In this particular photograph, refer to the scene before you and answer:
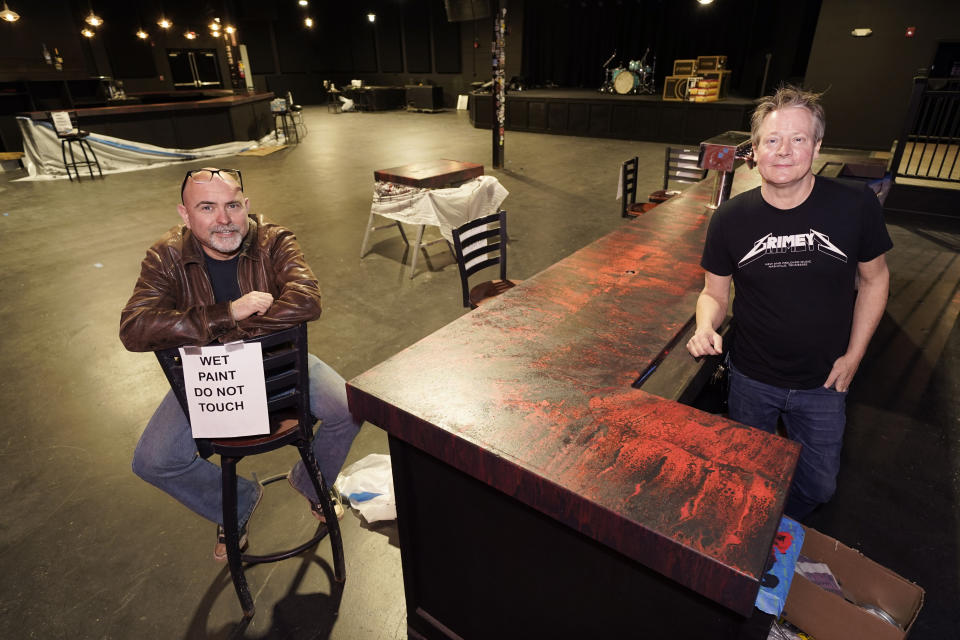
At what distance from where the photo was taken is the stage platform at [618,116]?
10398mm

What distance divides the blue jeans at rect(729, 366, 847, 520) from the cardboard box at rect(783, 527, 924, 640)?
244mm

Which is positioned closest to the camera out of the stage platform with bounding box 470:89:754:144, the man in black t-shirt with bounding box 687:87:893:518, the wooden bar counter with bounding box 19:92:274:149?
the man in black t-shirt with bounding box 687:87:893:518

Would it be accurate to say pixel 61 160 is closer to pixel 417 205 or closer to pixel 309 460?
pixel 417 205

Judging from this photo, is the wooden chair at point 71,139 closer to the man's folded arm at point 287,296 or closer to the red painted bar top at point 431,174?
the red painted bar top at point 431,174

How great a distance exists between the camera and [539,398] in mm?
1314

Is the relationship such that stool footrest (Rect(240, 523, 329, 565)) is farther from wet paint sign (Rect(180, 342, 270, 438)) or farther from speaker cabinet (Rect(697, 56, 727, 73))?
speaker cabinet (Rect(697, 56, 727, 73))

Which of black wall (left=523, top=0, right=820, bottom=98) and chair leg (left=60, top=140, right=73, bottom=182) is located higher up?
black wall (left=523, top=0, right=820, bottom=98)

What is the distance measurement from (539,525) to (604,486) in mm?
265

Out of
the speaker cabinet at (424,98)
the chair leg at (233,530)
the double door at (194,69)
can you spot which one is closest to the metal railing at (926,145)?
the chair leg at (233,530)

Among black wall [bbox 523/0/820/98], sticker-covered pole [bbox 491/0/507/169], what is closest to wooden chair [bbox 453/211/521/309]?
sticker-covered pole [bbox 491/0/507/169]

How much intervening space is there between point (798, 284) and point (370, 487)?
1.84 metres

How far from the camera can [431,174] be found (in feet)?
15.5

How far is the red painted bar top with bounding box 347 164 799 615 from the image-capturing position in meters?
0.94

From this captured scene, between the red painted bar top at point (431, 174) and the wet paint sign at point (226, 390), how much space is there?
3286 millimetres
